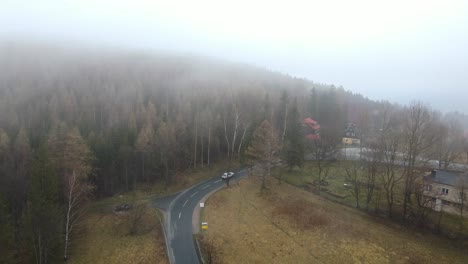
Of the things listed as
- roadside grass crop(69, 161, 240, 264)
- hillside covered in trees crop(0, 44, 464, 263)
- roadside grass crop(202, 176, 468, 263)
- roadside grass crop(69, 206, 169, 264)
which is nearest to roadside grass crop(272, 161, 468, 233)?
roadside grass crop(202, 176, 468, 263)

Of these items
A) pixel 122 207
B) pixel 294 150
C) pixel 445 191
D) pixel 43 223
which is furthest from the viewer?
pixel 294 150

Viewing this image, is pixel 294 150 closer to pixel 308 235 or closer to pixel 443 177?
pixel 308 235

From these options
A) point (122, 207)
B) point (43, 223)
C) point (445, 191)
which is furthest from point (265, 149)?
point (43, 223)

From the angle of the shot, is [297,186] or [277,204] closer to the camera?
[277,204]

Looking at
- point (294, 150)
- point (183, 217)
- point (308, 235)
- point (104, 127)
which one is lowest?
point (183, 217)

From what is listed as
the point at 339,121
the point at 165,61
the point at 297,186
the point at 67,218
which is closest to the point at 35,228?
the point at 67,218

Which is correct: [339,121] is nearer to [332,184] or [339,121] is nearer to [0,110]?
[332,184]
